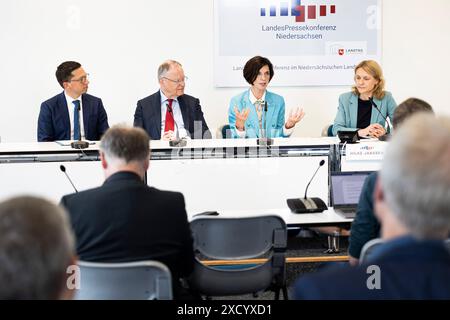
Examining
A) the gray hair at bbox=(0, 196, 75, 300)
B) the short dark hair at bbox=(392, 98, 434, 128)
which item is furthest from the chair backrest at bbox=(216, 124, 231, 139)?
the gray hair at bbox=(0, 196, 75, 300)

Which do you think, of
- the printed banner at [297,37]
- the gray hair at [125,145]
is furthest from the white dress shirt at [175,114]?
the gray hair at [125,145]

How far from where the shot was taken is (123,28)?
21.4 ft

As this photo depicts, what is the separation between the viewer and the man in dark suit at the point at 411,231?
4.00 feet

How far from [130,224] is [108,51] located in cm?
463

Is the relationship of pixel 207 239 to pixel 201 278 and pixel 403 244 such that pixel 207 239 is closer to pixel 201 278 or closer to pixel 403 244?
pixel 201 278

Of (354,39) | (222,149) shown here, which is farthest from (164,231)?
(354,39)

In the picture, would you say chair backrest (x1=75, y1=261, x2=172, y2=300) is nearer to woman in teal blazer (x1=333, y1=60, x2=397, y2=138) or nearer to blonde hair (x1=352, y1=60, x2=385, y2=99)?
woman in teal blazer (x1=333, y1=60, x2=397, y2=138)

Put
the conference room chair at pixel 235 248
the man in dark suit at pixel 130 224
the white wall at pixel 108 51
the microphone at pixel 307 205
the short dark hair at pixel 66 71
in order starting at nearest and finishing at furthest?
the man in dark suit at pixel 130 224 < the conference room chair at pixel 235 248 < the microphone at pixel 307 205 < the short dark hair at pixel 66 71 < the white wall at pixel 108 51

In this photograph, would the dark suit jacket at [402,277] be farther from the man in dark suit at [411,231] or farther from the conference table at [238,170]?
the conference table at [238,170]

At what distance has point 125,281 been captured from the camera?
2.08m

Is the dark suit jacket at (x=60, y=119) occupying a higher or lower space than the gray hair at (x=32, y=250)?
higher

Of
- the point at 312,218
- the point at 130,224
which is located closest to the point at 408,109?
the point at 312,218

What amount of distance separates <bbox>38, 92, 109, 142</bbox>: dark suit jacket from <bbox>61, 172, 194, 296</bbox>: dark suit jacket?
304 cm

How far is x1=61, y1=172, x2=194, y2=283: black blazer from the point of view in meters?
2.20
